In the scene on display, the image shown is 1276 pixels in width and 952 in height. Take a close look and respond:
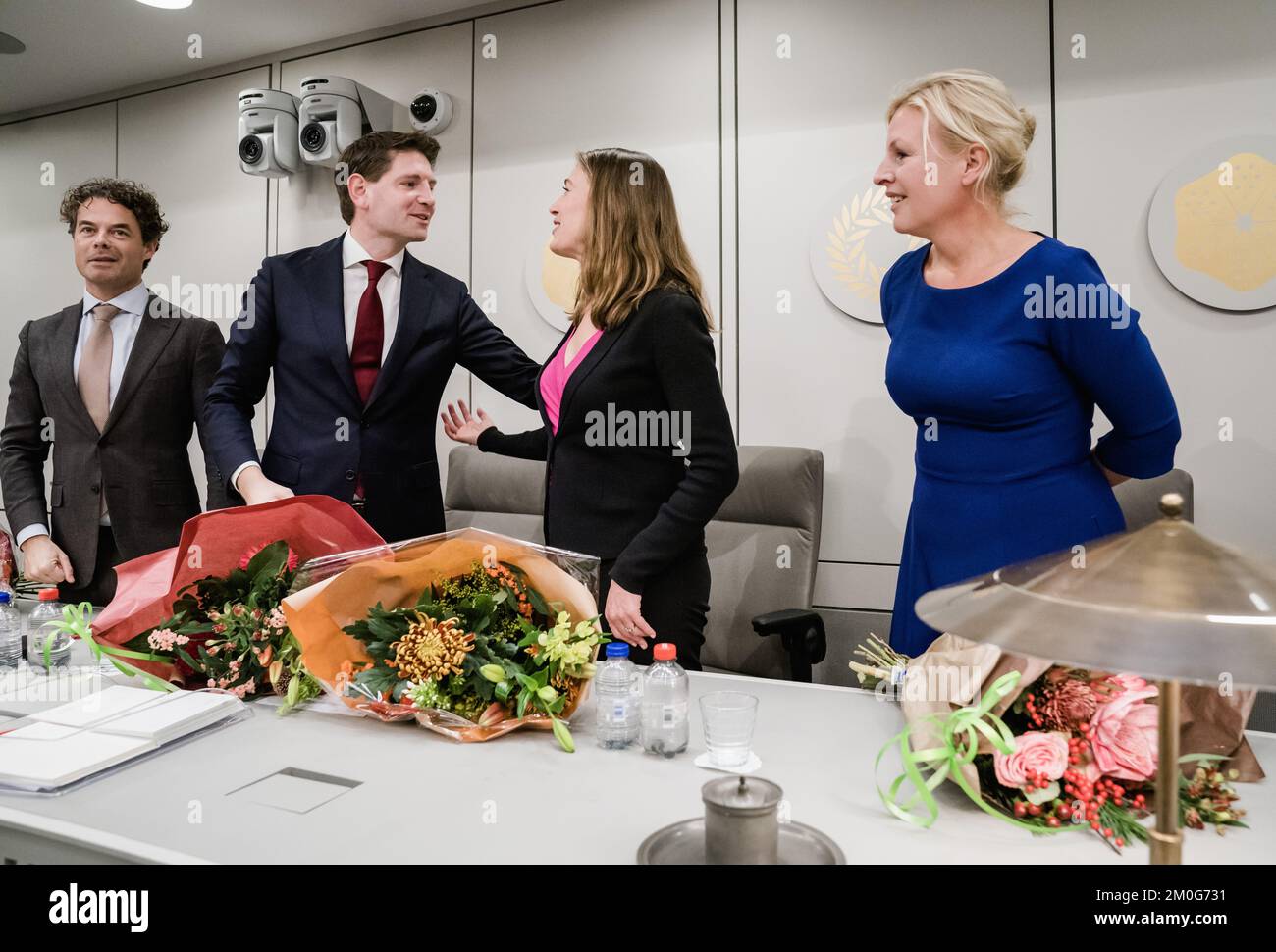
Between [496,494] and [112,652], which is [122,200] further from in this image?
[112,652]

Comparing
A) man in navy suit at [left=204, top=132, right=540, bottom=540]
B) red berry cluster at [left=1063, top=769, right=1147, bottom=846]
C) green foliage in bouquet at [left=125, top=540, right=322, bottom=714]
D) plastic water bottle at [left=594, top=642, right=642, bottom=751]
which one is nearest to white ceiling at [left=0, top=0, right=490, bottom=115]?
man in navy suit at [left=204, top=132, right=540, bottom=540]

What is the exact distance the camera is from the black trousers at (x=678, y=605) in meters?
1.76

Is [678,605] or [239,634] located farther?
[678,605]

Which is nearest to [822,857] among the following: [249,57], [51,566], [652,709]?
[652,709]

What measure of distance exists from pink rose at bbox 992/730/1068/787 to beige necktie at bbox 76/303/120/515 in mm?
2429

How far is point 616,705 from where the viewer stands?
1.24 metres

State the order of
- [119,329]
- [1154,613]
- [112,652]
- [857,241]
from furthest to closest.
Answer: [857,241] → [119,329] → [112,652] → [1154,613]

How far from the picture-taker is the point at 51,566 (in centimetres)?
220

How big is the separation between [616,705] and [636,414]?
0.71 metres

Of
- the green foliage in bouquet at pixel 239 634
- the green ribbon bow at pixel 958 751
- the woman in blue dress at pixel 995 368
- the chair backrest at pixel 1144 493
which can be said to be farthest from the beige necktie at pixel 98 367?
the chair backrest at pixel 1144 493

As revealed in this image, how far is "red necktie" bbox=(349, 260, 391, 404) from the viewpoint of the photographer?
2115mm

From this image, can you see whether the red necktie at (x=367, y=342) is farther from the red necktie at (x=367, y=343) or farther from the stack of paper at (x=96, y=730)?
the stack of paper at (x=96, y=730)

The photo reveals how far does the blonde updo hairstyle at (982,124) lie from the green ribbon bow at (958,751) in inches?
43.2

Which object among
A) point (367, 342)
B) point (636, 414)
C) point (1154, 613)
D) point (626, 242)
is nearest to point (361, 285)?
point (367, 342)
